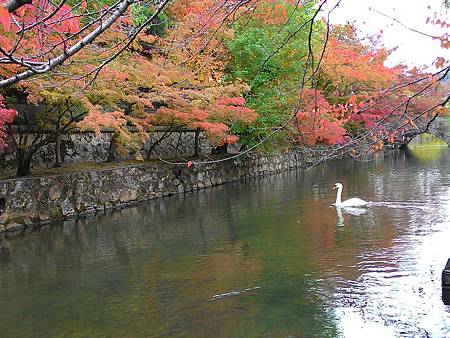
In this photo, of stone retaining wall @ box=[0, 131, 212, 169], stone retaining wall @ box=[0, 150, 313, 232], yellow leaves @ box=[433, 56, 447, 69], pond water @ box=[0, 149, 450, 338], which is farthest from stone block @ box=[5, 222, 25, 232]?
yellow leaves @ box=[433, 56, 447, 69]

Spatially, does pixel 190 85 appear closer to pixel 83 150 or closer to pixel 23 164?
pixel 83 150

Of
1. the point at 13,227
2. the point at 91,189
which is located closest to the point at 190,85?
the point at 91,189

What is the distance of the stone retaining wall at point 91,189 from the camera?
12.1 metres

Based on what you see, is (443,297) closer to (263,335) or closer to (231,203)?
(263,335)

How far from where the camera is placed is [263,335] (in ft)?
16.7

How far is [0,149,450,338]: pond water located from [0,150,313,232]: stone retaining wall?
871mm

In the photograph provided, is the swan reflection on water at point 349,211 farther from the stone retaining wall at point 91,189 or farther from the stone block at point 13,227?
the stone block at point 13,227

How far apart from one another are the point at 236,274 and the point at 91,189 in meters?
7.91

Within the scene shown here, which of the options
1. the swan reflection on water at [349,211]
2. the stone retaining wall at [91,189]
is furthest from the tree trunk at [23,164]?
the swan reflection on water at [349,211]

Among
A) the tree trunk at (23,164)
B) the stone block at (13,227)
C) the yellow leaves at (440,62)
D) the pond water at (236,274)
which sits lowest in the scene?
the pond water at (236,274)

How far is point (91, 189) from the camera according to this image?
554 inches

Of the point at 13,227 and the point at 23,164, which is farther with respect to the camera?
the point at 23,164

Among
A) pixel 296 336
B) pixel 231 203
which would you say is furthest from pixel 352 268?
pixel 231 203

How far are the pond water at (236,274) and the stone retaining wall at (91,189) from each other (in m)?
0.87
